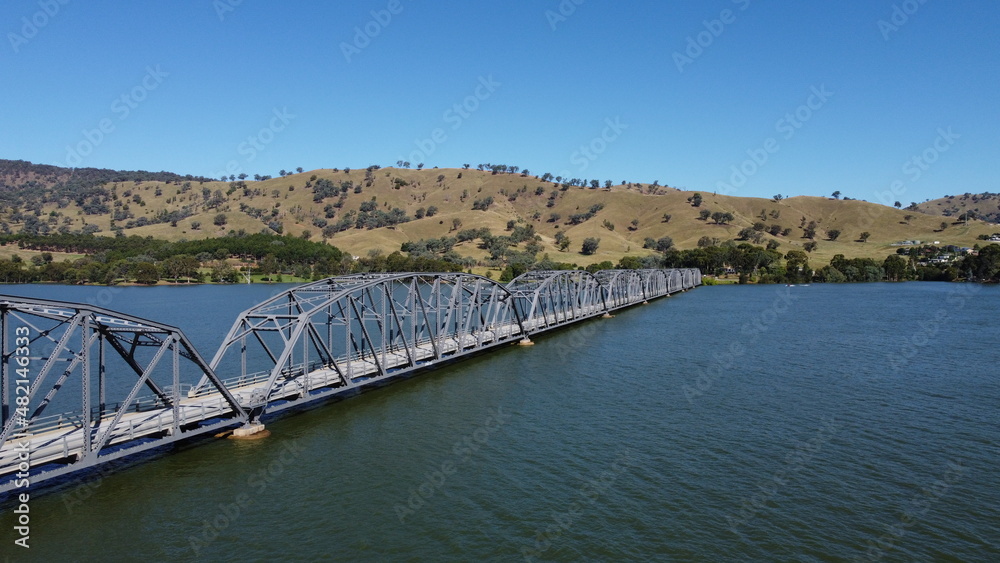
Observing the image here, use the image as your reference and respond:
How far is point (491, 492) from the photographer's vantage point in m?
28.3

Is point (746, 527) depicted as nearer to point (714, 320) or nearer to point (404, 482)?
point (404, 482)

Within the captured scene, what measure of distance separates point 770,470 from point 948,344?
52.4 meters

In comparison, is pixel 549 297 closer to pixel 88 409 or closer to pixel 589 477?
pixel 589 477

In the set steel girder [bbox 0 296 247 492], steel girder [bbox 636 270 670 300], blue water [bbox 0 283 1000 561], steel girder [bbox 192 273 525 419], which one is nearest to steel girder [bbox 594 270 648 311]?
steel girder [bbox 636 270 670 300]

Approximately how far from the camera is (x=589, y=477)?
29922 mm

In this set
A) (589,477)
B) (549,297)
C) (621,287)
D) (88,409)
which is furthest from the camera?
(621,287)

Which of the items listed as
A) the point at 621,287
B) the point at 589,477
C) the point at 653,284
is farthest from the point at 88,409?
the point at 653,284

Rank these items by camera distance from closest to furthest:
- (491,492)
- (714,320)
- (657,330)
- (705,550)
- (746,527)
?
1. (705,550)
2. (746,527)
3. (491,492)
4. (657,330)
5. (714,320)

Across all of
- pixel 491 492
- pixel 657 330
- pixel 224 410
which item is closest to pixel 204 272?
pixel 657 330

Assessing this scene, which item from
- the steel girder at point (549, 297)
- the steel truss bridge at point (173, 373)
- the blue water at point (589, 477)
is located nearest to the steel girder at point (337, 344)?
the steel truss bridge at point (173, 373)

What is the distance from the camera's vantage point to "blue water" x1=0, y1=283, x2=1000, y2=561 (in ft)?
77.5

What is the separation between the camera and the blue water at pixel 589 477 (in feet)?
77.5

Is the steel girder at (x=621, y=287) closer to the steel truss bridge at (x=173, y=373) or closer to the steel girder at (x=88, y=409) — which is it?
the steel truss bridge at (x=173, y=373)

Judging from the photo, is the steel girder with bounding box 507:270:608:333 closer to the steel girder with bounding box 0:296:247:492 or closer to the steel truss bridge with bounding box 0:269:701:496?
the steel truss bridge with bounding box 0:269:701:496
